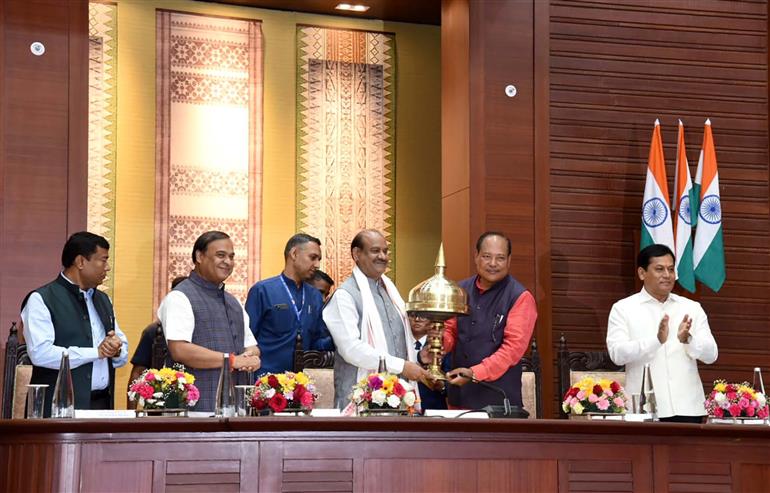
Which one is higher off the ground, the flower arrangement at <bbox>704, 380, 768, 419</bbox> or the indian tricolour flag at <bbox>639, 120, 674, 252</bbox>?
the indian tricolour flag at <bbox>639, 120, 674, 252</bbox>

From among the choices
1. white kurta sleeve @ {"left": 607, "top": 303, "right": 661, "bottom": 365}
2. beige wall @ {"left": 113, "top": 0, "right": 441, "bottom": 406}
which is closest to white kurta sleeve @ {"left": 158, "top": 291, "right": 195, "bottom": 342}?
white kurta sleeve @ {"left": 607, "top": 303, "right": 661, "bottom": 365}

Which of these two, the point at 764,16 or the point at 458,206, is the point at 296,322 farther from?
the point at 764,16

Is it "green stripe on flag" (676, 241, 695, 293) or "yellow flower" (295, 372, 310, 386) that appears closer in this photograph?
"yellow flower" (295, 372, 310, 386)

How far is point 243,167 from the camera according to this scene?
25.7ft

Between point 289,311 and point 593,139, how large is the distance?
2.16 meters

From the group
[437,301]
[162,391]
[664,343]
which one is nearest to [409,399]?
[437,301]

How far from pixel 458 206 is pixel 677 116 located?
4.67 feet

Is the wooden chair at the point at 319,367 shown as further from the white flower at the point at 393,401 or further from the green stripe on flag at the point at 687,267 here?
the green stripe on flag at the point at 687,267

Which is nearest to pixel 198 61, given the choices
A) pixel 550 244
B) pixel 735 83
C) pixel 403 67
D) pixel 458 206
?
pixel 403 67

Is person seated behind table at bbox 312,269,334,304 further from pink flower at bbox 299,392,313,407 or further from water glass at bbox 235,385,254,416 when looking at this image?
water glass at bbox 235,385,254,416

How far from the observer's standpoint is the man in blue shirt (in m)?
5.79

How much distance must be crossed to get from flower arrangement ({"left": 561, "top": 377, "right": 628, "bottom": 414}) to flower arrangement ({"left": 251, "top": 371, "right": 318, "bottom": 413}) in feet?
3.06

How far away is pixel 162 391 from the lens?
3807mm

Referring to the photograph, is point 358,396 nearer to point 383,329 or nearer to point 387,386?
point 387,386
